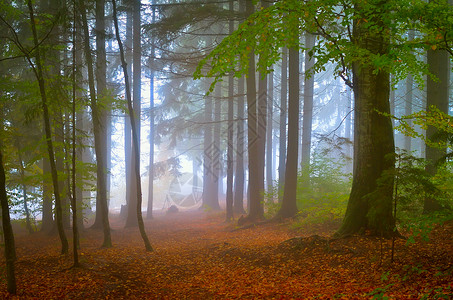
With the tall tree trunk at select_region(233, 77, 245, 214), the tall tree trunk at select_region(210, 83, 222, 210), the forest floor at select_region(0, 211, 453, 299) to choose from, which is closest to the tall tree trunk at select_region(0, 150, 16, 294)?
the forest floor at select_region(0, 211, 453, 299)

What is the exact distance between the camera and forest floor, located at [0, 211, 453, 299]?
199 inches

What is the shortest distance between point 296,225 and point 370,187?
14.6 ft

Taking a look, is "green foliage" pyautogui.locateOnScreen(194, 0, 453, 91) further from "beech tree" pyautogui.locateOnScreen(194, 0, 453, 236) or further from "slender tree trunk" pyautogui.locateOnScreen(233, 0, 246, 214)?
"slender tree trunk" pyautogui.locateOnScreen(233, 0, 246, 214)

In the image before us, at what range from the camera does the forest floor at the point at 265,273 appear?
16.6 feet

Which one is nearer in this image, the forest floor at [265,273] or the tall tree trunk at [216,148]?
the forest floor at [265,273]

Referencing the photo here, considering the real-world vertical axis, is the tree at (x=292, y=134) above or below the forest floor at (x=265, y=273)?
above

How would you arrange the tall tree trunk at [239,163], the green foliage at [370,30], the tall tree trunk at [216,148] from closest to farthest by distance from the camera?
the green foliage at [370,30]
the tall tree trunk at [239,163]
the tall tree trunk at [216,148]

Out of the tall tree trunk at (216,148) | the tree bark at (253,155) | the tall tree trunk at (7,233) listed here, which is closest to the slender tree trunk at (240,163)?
the tree bark at (253,155)

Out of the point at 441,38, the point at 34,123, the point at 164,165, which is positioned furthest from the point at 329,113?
the point at 441,38

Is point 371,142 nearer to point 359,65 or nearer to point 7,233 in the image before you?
point 359,65

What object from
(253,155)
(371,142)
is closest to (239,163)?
(253,155)

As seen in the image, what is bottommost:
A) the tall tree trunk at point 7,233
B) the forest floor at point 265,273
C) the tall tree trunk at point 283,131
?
the forest floor at point 265,273

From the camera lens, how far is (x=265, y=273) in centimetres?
668

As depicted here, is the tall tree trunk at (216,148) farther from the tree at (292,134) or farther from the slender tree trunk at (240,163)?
the tree at (292,134)
